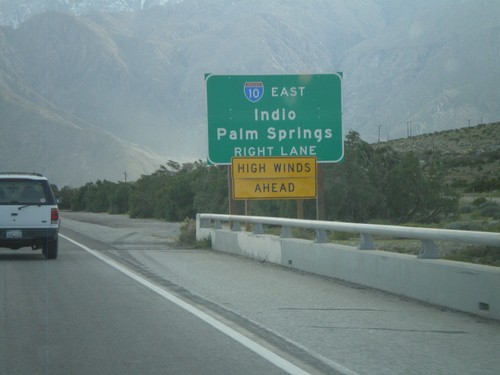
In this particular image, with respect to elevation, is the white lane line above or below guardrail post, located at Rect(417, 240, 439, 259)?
below

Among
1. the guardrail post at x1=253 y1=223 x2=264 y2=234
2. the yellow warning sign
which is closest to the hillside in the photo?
the yellow warning sign

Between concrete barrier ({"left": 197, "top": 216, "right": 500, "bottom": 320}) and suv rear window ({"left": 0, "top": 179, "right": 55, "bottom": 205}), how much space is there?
5.18 meters

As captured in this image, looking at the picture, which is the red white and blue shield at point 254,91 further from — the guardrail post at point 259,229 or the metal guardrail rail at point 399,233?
the guardrail post at point 259,229

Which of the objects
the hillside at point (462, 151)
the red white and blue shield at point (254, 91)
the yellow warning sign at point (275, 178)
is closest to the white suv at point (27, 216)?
the yellow warning sign at point (275, 178)

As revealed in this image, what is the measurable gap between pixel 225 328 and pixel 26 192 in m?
12.1

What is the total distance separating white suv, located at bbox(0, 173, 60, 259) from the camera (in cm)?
2100

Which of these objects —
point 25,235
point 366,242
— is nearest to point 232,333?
point 366,242

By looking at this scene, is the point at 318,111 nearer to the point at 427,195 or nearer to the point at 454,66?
the point at 427,195

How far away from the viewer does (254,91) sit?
25.6 m

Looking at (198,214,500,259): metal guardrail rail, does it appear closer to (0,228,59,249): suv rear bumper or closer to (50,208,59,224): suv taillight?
(50,208,59,224): suv taillight

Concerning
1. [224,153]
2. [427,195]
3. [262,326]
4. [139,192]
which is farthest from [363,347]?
[139,192]

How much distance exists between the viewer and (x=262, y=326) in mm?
10773

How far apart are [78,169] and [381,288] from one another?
545 ft

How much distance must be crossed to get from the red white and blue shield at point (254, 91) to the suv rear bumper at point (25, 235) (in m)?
7.26
